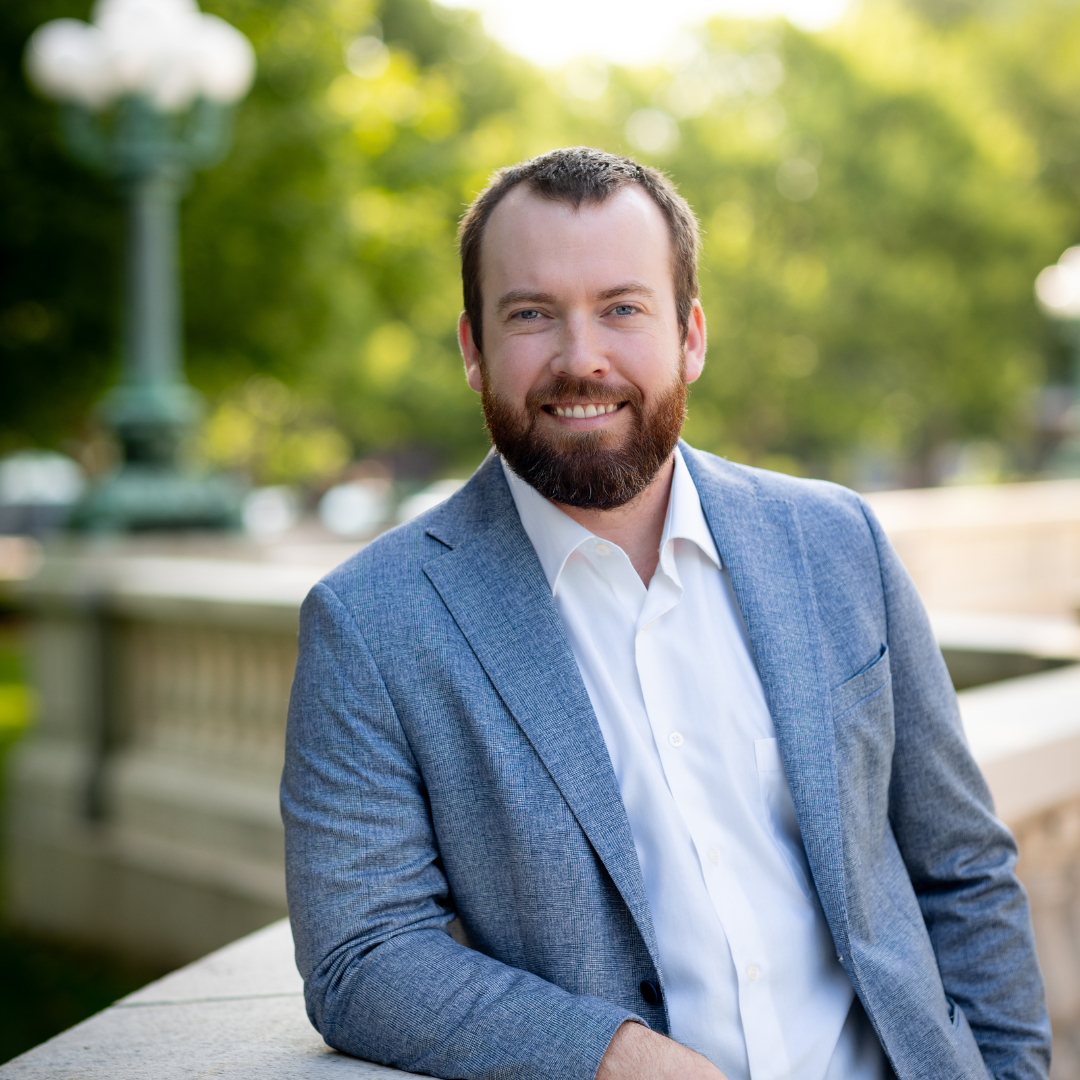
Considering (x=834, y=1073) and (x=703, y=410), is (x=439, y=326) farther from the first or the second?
(x=834, y=1073)

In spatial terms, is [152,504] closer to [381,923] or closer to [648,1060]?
[381,923]

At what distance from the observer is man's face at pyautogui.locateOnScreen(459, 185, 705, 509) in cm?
202

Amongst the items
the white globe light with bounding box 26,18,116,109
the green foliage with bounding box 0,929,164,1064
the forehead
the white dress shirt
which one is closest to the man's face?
the forehead

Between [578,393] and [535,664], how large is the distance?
1.44 ft

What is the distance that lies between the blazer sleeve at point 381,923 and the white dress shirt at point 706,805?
0.21 m

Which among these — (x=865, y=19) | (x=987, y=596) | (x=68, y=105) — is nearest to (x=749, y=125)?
(x=865, y=19)

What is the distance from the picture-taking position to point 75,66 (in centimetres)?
870

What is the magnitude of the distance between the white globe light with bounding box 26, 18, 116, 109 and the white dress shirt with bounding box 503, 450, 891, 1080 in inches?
303

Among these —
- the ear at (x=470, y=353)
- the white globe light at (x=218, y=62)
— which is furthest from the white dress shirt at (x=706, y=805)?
the white globe light at (x=218, y=62)

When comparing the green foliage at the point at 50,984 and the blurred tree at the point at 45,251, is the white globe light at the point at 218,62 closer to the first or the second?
the blurred tree at the point at 45,251

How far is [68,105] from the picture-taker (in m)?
9.04

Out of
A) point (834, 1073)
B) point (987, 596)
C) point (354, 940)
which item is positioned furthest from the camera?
point (987, 596)

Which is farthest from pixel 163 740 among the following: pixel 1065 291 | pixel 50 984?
pixel 1065 291

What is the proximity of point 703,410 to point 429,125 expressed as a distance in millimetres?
10999
